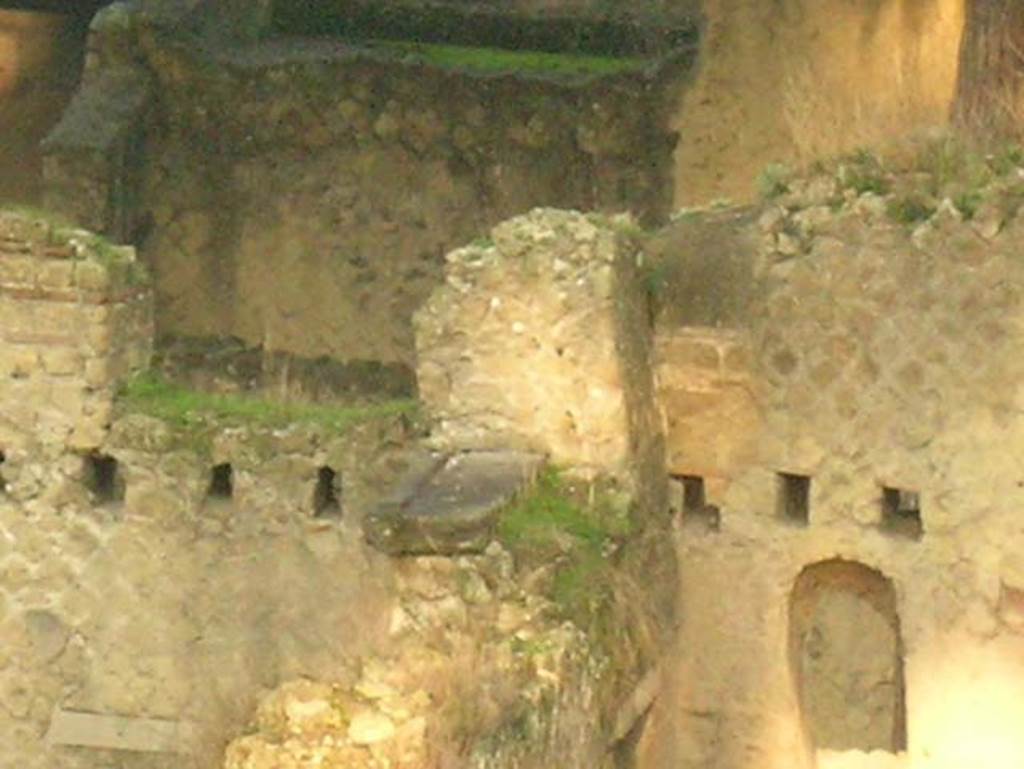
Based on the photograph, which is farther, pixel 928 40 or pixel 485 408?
pixel 928 40

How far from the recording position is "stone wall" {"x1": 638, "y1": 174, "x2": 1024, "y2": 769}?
1038 cm

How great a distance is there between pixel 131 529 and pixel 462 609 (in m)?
2.27

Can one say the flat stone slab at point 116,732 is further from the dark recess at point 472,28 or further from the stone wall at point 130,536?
the dark recess at point 472,28

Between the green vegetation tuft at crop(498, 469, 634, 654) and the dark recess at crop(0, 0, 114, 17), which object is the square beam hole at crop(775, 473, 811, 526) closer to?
the green vegetation tuft at crop(498, 469, 634, 654)

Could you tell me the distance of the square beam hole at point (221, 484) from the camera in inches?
464

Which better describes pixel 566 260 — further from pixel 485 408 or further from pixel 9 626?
pixel 9 626

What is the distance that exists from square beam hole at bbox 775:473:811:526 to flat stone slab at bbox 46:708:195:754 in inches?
96.0

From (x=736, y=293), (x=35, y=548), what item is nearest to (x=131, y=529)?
(x=35, y=548)

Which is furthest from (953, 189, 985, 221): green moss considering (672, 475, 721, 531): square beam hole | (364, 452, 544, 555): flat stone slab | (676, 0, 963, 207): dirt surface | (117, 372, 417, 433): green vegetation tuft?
(676, 0, 963, 207): dirt surface

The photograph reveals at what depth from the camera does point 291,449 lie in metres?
11.6

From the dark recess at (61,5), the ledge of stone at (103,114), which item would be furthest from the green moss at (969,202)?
the dark recess at (61,5)

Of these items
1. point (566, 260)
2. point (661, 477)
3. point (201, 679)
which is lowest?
point (201, 679)

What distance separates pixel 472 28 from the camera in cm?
1756

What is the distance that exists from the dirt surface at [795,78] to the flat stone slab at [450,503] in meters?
2.82
